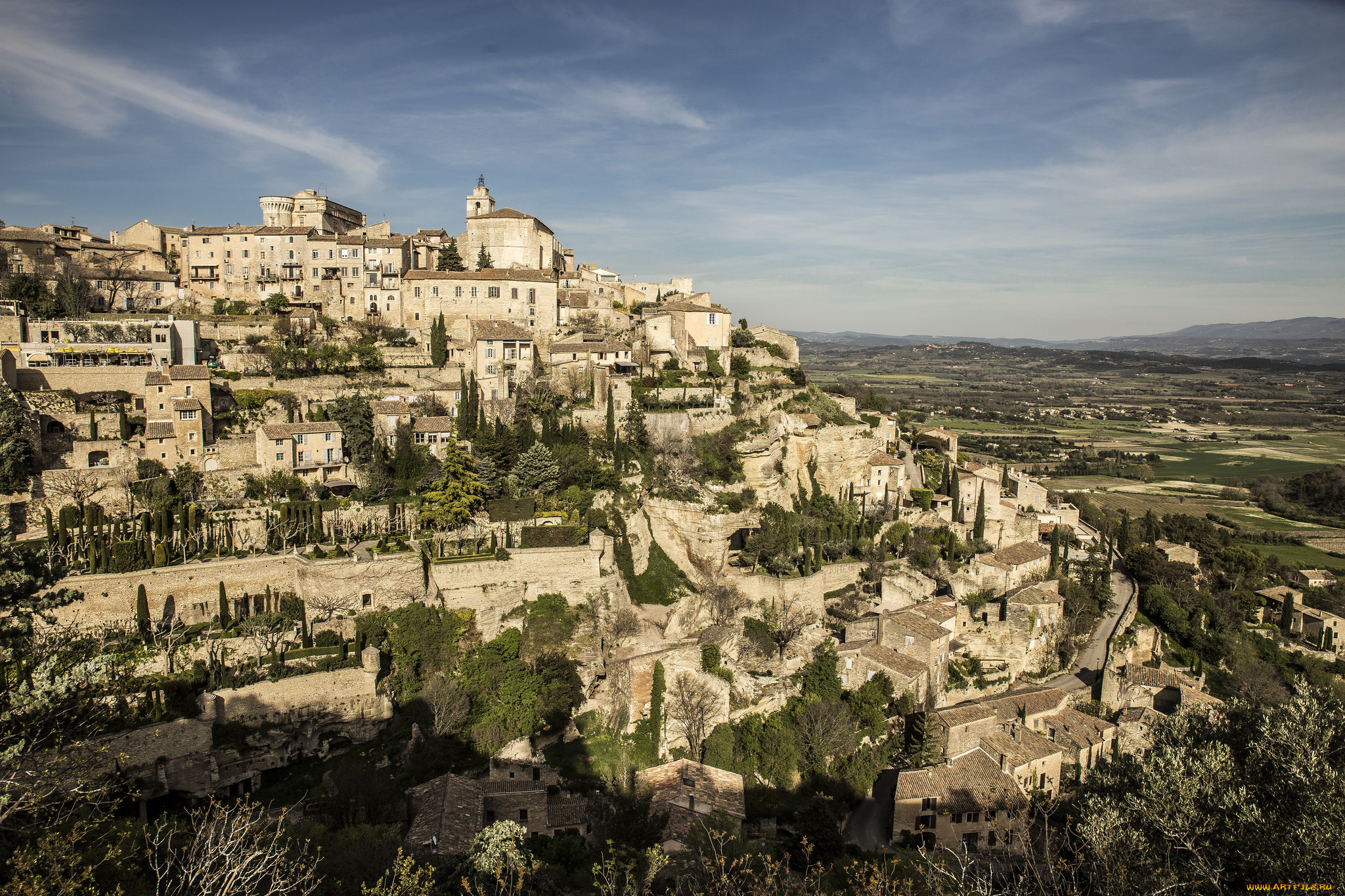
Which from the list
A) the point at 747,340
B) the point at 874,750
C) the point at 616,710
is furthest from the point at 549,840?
the point at 747,340

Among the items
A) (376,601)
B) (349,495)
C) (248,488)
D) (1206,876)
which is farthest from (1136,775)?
(248,488)

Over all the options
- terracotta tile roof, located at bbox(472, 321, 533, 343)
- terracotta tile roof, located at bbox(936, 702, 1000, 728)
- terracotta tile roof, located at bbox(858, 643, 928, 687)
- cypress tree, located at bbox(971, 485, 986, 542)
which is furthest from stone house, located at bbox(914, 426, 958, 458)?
terracotta tile roof, located at bbox(472, 321, 533, 343)

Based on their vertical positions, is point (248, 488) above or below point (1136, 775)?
above

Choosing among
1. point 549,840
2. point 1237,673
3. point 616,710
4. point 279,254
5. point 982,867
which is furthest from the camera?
point 279,254

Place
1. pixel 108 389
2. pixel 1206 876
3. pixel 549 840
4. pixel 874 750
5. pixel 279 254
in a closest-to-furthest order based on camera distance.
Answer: pixel 1206 876 → pixel 549 840 → pixel 874 750 → pixel 108 389 → pixel 279 254

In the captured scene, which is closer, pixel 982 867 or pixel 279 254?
pixel 982 867

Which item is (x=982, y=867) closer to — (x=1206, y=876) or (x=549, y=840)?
(x=1206, y=876)

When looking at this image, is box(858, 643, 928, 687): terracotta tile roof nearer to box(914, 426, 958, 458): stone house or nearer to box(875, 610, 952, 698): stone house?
box(875, 610, 952, 698): stone house

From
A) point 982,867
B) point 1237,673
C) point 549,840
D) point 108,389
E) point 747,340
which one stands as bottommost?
point 1237,673
